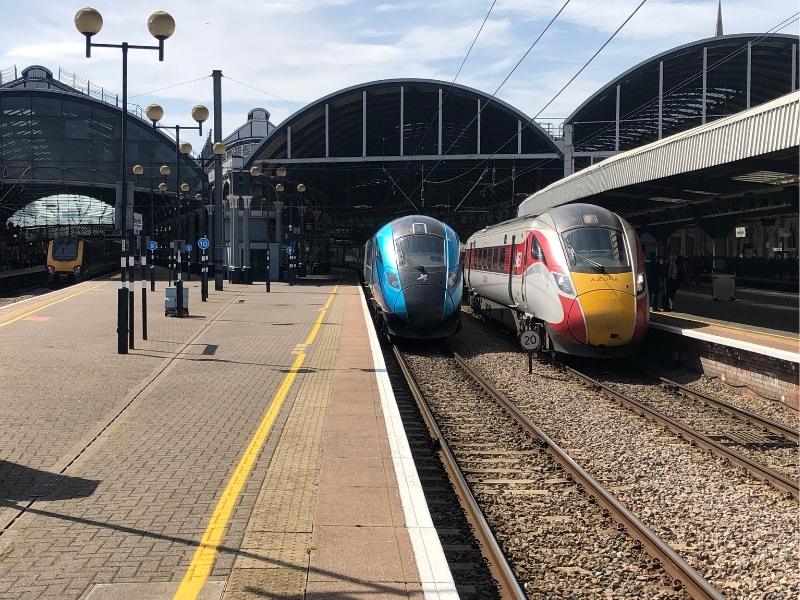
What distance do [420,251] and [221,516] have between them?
43.0 feet

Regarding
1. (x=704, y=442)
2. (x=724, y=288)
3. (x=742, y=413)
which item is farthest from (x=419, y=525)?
(x=724, y=288)

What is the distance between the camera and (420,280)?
1848cm

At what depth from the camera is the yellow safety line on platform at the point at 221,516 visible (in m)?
5.19

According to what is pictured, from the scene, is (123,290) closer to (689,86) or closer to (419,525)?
(419,525)

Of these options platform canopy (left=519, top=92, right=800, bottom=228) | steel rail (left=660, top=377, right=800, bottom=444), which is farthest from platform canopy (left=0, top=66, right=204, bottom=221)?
steel rail (left=660, top=377, right=800, bottom=444)

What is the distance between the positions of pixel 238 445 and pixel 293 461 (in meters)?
0.95

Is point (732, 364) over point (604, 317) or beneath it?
beneath

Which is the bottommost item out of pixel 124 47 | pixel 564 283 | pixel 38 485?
pixel 38 485

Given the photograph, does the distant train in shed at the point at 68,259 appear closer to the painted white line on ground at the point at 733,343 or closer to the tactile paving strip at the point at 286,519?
the painted white line on ground at the point at 733,343

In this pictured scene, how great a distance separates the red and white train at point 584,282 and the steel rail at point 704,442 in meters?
1.03

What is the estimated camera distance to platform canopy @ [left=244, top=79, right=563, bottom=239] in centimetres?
4434

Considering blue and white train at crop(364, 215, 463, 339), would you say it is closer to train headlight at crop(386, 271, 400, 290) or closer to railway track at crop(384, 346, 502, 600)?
train headlight at crop(386, 271, 400, 290)

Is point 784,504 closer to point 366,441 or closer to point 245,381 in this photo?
point 366,441

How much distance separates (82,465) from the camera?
8164 millimetres
